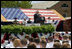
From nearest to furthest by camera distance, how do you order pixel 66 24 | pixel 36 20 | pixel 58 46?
pixel 58 46 < pixel 36 20 < pixel 66 24

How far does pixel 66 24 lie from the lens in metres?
28.2

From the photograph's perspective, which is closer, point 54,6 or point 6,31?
point 6,31

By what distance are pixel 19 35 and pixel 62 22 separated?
17427 millimetres

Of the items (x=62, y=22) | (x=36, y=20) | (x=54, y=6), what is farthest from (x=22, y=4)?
(x=36, y=20)

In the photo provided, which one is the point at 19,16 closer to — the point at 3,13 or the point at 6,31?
the point at 3,13

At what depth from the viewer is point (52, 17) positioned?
31891mm

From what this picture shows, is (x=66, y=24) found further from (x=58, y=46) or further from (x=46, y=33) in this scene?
(x=58, y=46)

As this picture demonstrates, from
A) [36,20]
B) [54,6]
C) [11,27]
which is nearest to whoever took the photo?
[11,27]

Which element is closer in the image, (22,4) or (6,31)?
(6,31)

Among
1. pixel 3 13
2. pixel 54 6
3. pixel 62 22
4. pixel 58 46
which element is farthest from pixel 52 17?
pixel 58 46

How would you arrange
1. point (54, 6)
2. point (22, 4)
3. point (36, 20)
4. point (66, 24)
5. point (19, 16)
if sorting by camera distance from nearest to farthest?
point (36, 20), point (66, 24), point (19, 16), point (54, 6), point (22, 4)

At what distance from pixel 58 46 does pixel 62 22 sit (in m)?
20.4

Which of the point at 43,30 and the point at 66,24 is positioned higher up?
the point at 43,30

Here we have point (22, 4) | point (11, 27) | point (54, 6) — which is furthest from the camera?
point (22, 4)
